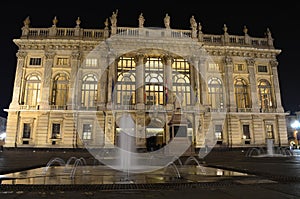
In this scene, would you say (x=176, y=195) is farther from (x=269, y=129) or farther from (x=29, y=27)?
(x=29, y=27)

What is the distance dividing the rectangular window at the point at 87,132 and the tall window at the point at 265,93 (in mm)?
26630

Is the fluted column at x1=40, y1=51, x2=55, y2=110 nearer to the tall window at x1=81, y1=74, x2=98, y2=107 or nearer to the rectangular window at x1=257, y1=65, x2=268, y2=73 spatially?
the tall window at x1=81, y1=74, x2=98, y2=107

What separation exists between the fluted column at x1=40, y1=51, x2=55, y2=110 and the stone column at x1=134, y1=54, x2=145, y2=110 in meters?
12.3

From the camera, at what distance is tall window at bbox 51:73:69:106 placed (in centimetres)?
3266

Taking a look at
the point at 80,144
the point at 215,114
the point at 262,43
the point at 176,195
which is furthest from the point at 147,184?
the point at 262,43

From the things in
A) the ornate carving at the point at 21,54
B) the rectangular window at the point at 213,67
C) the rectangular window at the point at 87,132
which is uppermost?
the ornate carving at the point at 21,54

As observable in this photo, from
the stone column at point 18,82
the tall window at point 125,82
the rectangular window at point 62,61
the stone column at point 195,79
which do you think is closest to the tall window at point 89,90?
the tall window at point 125,82

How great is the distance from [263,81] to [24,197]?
3833 centimetres

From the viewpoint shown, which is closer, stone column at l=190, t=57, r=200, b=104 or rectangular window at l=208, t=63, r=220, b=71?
stone column at l=190, t=57, r=200, b=104

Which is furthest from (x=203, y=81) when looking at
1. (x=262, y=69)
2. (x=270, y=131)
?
(x=270, y=131)

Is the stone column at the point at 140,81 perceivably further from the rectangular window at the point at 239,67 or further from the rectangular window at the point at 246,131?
the rectangular window at the point at 246,131

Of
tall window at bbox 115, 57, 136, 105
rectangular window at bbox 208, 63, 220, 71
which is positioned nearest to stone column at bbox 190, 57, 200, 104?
rectangular window at bbox 208, 63, 220, 71

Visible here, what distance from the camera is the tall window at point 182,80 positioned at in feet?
111

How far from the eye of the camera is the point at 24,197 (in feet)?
15.4
